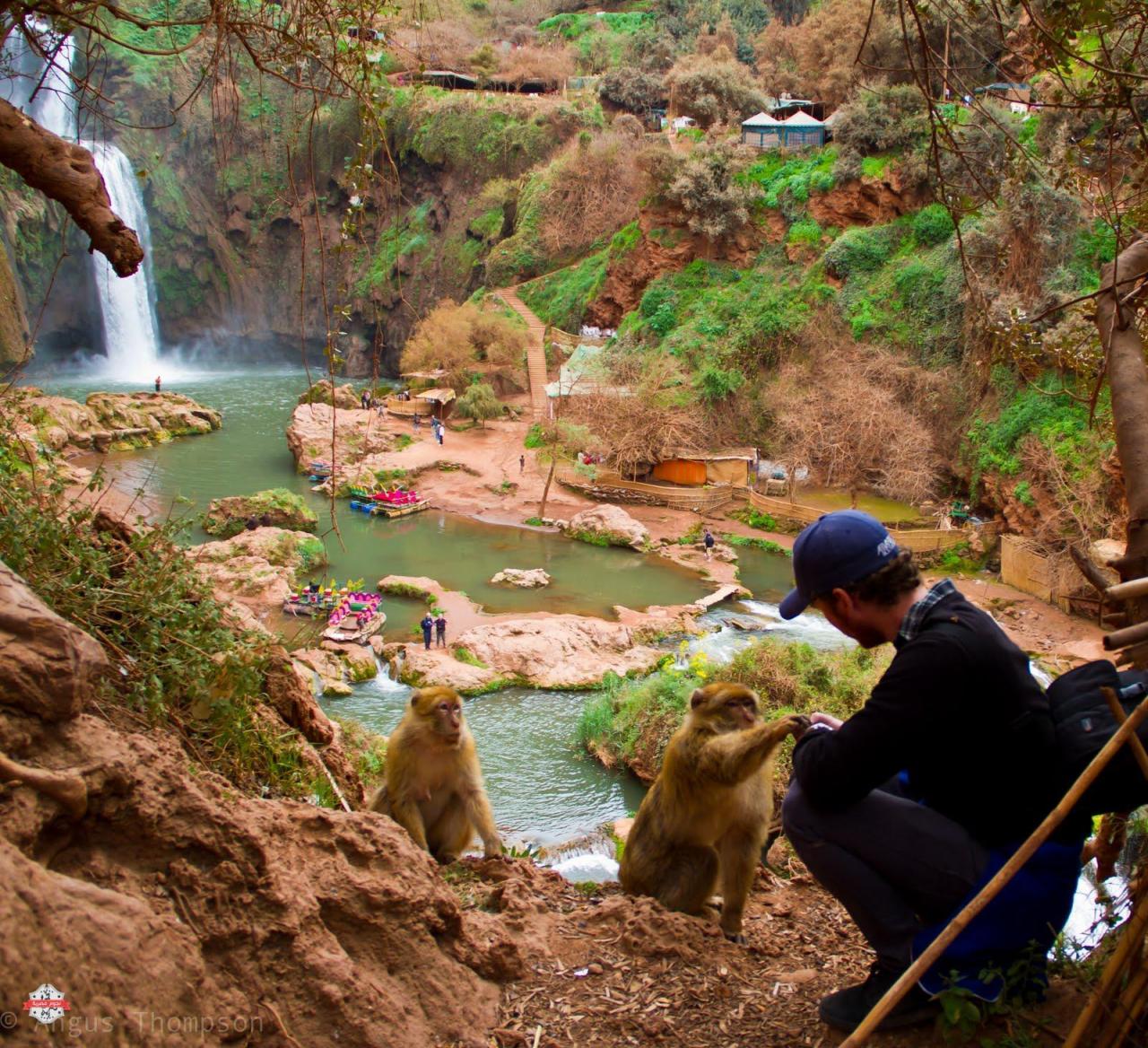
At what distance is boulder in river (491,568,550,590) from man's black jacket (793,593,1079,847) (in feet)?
64.2

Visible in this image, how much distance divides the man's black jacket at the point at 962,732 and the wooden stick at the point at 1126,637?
0.33 meters

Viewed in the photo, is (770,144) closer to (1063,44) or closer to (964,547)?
(964,547)

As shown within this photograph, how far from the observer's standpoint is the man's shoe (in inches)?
102

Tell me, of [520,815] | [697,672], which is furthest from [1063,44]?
[697,672]

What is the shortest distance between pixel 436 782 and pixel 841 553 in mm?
3319

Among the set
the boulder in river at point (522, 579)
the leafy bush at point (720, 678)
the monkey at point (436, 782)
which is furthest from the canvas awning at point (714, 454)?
the monkey at point (436, 782)

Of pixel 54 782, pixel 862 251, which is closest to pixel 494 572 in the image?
pixel 862 251

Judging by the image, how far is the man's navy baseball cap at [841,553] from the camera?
258 cm

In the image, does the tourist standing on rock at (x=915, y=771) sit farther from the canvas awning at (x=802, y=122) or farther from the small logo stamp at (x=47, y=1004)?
the canvas awning at (x=802, y=122)

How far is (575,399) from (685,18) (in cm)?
3369

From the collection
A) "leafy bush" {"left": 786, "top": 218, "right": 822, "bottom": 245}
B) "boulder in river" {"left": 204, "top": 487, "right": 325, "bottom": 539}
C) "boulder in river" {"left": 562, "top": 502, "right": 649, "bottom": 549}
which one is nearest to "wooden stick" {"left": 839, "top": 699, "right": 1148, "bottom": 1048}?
"boulder in river" {"left": 562, "top": 502, "right": 649, "bottom": 549}

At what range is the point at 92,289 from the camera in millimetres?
43188

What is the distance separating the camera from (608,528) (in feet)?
82.7

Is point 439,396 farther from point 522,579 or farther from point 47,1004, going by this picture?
point 47,1004
